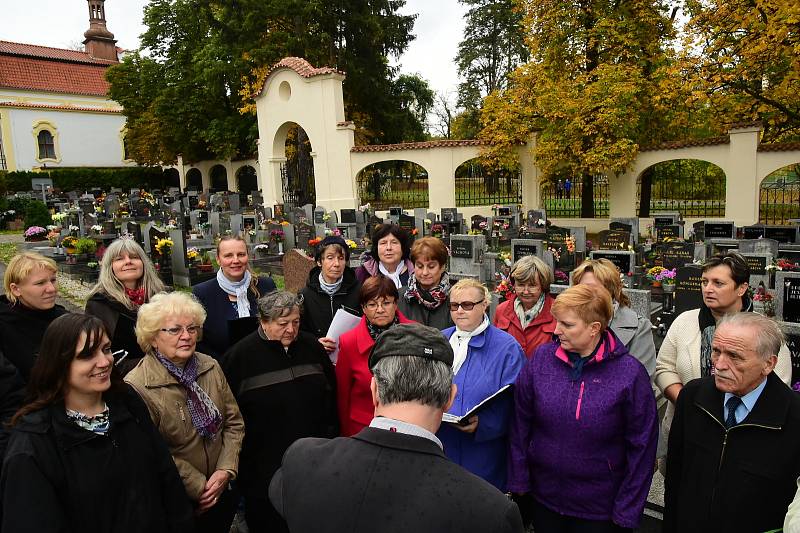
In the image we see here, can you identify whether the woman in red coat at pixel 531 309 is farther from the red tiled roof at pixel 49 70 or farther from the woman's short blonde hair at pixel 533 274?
the red tiled roof at pixel 49 70

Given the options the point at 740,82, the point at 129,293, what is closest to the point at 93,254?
the point at 129,293

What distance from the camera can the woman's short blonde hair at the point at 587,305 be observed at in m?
2.58

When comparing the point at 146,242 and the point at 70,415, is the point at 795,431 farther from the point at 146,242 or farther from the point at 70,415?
the point at 146,242

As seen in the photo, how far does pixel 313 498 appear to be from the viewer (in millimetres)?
1447

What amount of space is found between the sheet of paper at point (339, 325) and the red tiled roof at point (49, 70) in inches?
1981

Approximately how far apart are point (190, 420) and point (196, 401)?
3.7 inches

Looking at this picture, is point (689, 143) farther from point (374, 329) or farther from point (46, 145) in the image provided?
point (46, 145)

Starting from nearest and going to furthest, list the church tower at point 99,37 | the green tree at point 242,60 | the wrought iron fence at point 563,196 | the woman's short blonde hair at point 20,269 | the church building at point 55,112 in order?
A: the woman's short blonde hair at point 20,269 < the wrought iron fence at point 563,196 < the green tree at point 242,60 < the church building at point 55,112 < the church tower at point 99,37

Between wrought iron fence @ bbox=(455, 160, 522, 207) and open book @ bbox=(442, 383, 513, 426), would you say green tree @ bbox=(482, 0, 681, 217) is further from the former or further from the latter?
open book @ bbox=(442, 383, 513, 426)

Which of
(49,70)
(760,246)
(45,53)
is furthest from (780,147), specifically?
(45,53)

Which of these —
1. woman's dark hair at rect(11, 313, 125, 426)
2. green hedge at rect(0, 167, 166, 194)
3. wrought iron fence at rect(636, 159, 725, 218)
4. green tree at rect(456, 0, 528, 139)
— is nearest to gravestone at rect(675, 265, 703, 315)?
woman's dark hair at rect(11, 313, 125, 426)

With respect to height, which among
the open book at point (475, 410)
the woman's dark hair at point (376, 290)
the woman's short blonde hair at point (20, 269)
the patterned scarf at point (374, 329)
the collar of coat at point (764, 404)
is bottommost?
the open book at point (475, 410)

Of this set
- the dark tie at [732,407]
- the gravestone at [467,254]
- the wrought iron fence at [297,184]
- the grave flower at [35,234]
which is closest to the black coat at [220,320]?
the dark tie at [732,407]

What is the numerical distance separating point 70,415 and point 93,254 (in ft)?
39.6
